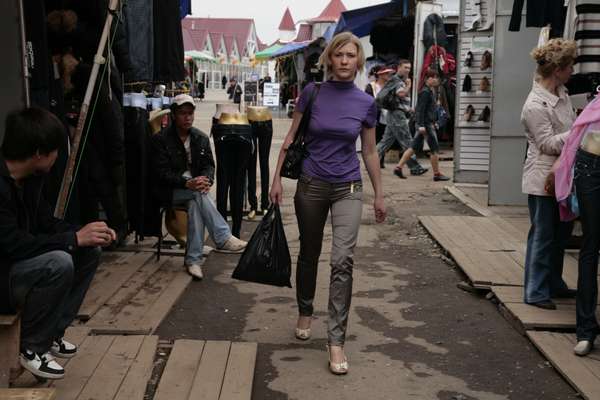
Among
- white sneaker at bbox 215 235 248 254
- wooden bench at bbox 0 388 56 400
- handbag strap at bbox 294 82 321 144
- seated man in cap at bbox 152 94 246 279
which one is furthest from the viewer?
white sneaker at bbox 215 235 248 254

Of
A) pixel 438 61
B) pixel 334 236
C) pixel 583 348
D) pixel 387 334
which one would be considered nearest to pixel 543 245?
pixel 583 348

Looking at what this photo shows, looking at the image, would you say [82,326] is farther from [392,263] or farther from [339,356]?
[392,263]

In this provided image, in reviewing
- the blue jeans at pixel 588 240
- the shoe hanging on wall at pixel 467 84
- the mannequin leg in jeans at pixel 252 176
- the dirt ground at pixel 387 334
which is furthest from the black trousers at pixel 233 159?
the shoe hanging on wall at pixel 467 84

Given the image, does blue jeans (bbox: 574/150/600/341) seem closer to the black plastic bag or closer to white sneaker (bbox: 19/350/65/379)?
the black plastic bag

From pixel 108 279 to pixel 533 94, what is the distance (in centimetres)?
353

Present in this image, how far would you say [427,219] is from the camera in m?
9.32

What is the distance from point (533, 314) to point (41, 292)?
3322mm

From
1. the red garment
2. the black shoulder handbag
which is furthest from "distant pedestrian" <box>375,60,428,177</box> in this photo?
the black shoulder handbag

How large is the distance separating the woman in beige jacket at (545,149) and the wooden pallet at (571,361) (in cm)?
52

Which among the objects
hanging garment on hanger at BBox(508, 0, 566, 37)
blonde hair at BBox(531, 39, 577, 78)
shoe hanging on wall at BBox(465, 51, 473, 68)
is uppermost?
hanging garment on hanger at BBox(508, 0, 566, 37)

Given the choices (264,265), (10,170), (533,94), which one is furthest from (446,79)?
(10,170)

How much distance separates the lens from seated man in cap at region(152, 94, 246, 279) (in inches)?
260

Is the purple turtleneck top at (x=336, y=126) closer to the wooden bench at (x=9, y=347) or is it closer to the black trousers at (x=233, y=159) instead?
the wooden bench at (x=9, y=347)

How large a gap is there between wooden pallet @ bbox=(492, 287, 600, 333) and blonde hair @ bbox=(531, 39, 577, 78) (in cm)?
163
